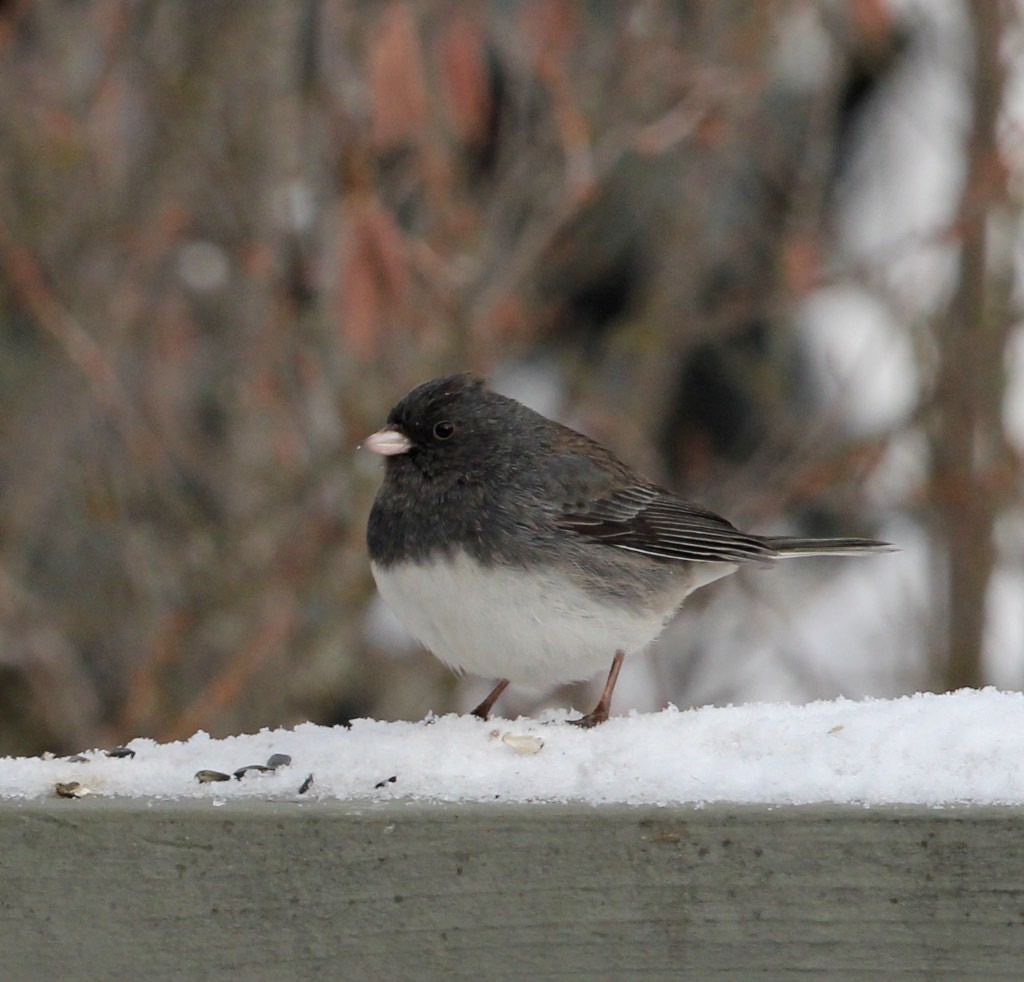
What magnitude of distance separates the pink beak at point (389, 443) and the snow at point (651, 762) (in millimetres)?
730

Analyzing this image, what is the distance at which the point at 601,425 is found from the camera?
4176 mm

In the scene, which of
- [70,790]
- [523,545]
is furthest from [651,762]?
[523,545]

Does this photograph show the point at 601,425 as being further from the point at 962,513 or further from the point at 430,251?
the point at 962,513

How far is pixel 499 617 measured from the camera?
2.37 m

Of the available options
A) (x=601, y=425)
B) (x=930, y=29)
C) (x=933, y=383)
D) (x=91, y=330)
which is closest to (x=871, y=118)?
(x=930, y=29)

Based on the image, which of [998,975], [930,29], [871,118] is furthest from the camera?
[871,118]

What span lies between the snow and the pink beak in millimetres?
730

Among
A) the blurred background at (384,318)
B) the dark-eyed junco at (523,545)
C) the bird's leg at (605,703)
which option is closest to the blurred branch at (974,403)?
the blurred background at (384,318)

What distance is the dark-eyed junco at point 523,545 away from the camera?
239 cm

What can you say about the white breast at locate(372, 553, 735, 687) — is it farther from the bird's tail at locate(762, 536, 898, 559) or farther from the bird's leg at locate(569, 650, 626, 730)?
the bird's tail at locate(762, 536, 898, 559)

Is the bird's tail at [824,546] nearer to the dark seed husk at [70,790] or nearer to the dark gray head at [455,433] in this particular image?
the dark gray head at [455,433]

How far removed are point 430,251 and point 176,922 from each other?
8.09 ft

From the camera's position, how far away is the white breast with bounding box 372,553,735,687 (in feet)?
7.75

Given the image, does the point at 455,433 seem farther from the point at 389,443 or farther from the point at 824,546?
the point at 824,546
